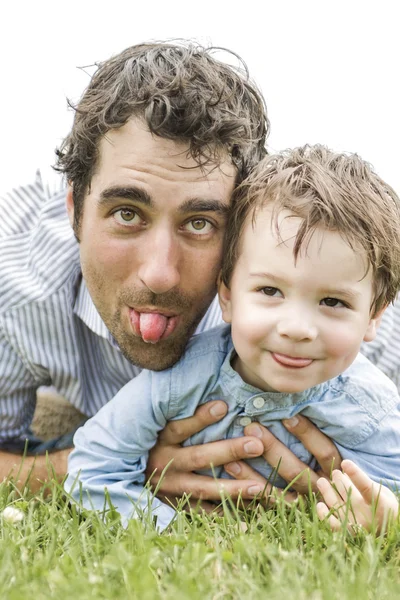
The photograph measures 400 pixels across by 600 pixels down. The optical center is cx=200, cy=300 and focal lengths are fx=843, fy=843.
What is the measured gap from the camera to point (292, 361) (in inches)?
98.7

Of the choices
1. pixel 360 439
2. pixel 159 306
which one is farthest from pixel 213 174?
pixel 360 439

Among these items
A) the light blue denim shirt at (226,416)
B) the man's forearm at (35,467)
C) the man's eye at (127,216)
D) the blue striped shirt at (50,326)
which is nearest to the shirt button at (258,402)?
the light blue denim shirt at (226,416)

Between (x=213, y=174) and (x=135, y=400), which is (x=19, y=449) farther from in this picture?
(x=213, y=174)

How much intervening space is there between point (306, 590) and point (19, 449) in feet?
7.38

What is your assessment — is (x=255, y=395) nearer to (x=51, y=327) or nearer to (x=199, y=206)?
(x=199, y=206)

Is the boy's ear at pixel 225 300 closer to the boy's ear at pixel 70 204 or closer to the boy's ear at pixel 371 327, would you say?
the boy's ear at pixel 371 327

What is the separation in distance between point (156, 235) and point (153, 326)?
0.31 metres

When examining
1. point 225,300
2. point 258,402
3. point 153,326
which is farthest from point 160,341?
point 258,402

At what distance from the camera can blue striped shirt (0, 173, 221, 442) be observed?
340cm

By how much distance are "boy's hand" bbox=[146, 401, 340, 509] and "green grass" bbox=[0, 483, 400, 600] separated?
1.00 feet

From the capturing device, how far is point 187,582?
1.82 m

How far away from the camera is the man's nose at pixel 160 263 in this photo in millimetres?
2754

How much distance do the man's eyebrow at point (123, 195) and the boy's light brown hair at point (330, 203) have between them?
0.29 meters

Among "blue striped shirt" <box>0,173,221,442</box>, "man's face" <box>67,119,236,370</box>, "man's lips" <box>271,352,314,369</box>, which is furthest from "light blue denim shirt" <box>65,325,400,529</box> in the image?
"blue striped shirt" <box>0,173,221,442</box>
